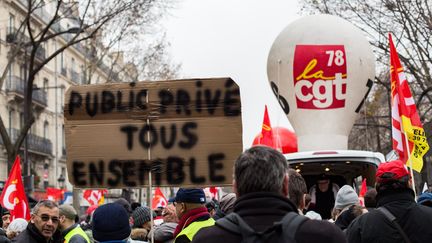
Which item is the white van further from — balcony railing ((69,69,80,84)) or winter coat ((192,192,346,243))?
balcony railing ((69,69,80,84))

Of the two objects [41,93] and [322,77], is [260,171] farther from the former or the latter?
[41,93]

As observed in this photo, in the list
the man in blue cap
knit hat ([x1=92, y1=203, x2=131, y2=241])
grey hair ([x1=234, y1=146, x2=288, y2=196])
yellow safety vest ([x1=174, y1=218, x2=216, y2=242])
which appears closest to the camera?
grey hair ([x1=234, y1=146, x2=288, y2=196])

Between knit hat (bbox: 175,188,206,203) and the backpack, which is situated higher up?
knit hat (bbox: 175,188,206,203)

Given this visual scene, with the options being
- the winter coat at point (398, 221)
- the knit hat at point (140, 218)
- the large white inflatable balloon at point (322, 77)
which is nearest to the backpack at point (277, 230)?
the winter coat at point (398, 221)

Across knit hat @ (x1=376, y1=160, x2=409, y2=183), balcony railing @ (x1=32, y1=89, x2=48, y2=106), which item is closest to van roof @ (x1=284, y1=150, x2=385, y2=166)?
knit hat @ (x1=376, y1=160, x2=409, y2=183)

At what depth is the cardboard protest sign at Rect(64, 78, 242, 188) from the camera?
5250 millimetres

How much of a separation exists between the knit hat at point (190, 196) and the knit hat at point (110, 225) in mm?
906

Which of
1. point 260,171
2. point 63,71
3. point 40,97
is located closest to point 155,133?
point 260,171

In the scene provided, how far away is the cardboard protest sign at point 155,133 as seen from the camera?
17.2ft

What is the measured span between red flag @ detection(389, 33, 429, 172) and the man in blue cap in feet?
12.7

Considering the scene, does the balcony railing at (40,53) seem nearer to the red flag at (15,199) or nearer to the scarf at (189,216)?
the red flag at (15,199)

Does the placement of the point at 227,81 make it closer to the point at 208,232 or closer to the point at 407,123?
the point at 208,232

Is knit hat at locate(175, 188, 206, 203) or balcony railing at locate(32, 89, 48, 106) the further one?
balcony railing at locate(32, 89, 48, 106)

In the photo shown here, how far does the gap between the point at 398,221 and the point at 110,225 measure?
1.81m
